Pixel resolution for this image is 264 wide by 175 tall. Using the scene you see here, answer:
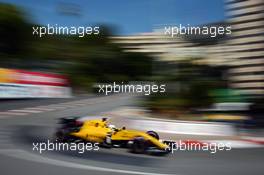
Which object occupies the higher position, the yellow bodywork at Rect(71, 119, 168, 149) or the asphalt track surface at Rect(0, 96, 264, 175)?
the yellow bodywork at Rect(71, 119, 168, 149)

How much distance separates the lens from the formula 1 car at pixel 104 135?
14.3 ft

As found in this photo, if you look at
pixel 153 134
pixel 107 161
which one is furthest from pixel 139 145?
pixel 107 161

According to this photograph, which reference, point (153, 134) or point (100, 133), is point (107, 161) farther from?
point (153, 134)

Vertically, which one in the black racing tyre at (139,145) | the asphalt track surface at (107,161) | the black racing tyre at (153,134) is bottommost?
the asphalt track surface at (107,161)

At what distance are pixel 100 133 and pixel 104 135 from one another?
50mm

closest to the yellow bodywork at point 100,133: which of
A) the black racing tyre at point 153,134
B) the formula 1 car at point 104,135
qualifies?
the formula 1 car at point 104,135

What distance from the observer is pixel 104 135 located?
4.41 metres

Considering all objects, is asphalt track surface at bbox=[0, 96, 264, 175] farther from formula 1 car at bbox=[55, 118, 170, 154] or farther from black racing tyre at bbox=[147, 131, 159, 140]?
black racing tyre at bbox=[147, 131, 159, 140]

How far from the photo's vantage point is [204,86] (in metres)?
6.22

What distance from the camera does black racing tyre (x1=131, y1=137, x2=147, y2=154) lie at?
436 centimetres

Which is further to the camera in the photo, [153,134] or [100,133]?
[153,134]

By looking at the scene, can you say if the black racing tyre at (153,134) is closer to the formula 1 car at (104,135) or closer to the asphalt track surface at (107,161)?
the formula 1 car at (104,135)

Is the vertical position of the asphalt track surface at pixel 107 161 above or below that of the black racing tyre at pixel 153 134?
below

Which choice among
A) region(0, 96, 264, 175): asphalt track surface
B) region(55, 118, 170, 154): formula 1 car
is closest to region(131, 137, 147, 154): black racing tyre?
region(55, 118, 170, 154): formula 1 car
